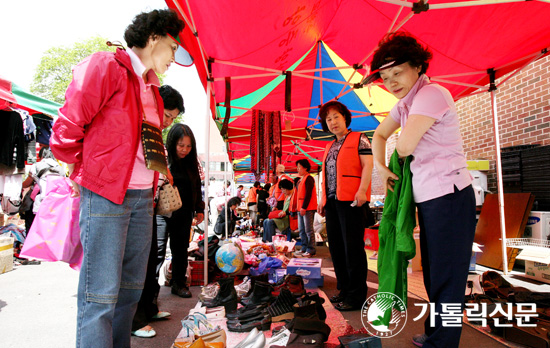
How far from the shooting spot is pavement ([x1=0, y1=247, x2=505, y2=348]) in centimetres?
210

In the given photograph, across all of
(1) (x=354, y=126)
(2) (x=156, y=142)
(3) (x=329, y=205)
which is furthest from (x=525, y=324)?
(1) (x=354, y=126)

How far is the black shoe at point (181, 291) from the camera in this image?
321 cm

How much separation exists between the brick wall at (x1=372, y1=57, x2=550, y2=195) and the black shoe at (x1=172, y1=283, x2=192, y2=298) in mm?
3596

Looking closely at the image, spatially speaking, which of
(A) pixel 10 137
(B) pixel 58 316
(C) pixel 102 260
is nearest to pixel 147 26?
(C) pixel 102 260

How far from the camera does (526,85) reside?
4.70m

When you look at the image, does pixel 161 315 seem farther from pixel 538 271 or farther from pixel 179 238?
pixel 538 271

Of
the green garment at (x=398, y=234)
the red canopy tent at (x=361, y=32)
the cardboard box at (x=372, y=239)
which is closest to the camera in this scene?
the green garment at (x=398, y=234)

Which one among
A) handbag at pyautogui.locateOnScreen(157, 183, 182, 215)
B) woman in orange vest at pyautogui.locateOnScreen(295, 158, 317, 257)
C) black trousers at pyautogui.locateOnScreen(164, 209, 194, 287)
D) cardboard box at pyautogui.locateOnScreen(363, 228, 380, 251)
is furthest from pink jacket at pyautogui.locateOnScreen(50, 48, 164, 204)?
cardboard box at pyautogui.locateOnScreen(363, 228, 380, 251)

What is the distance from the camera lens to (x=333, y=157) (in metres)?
3.03

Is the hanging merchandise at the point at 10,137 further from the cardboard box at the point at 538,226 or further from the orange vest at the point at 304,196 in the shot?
the cardboard box at the point at 538,226

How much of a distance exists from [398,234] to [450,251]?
0.87ft

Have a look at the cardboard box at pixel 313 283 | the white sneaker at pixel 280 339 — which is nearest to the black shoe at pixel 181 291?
the cardboard box at pixel 313 283

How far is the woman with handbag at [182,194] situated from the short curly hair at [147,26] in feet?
5.13

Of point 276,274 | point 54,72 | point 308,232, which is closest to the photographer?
point 276,274
